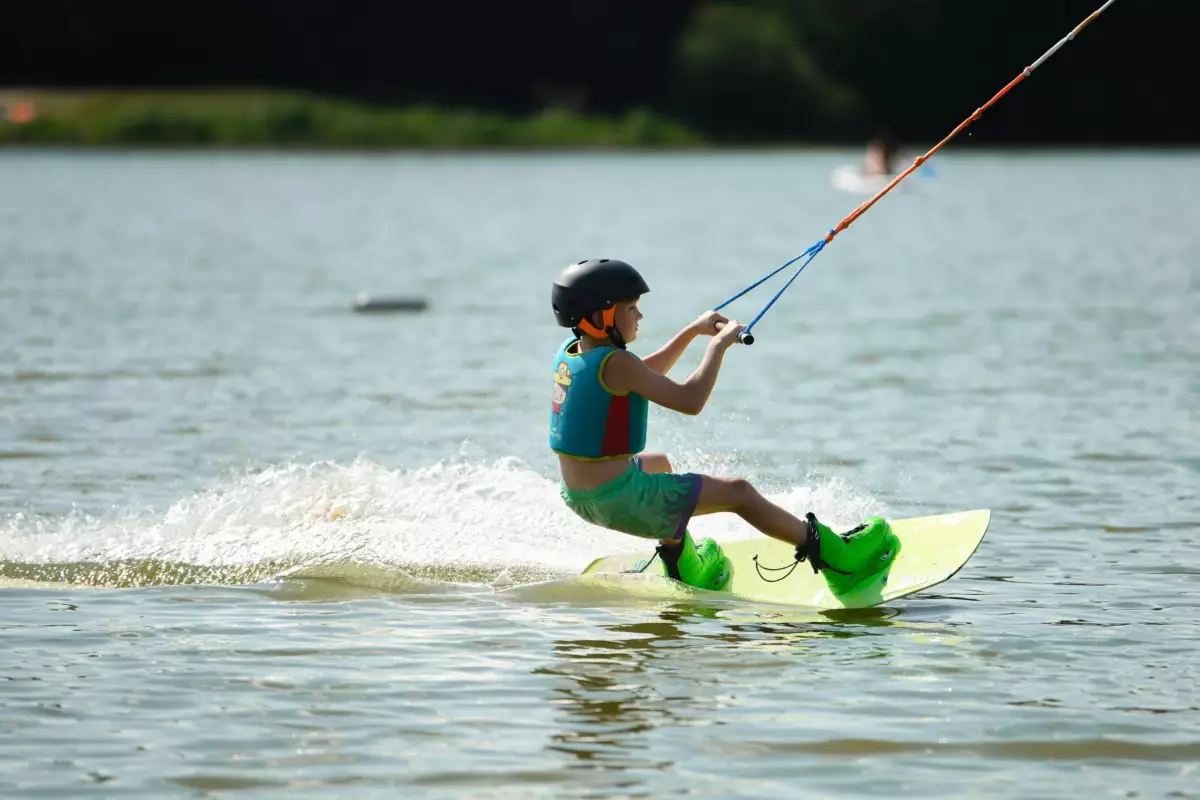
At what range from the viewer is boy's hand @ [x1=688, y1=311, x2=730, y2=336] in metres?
8.95

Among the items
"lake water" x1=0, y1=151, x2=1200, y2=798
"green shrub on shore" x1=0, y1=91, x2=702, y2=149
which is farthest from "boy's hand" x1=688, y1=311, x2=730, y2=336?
"green shrub on shore" x1=0, y1=91, x2=702, y2=149

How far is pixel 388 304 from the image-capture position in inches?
969

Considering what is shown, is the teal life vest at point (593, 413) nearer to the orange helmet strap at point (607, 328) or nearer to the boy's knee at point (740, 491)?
the orange helmet strap at point (607, 328)

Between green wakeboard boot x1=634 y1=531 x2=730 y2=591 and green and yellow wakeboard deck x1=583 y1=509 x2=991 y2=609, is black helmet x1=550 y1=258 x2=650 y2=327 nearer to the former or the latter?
green wakeboard boot x1=634 y1=531 x2=730 y2=591

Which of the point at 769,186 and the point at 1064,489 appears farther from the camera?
the point at 769,186

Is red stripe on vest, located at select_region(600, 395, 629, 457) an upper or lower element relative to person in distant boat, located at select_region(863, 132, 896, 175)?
lower

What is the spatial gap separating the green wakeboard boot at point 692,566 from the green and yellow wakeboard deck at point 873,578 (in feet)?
0.22

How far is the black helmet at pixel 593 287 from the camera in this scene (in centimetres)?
870

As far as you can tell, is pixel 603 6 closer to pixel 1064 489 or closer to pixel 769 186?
pixel 769 186

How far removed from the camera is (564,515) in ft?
35.6

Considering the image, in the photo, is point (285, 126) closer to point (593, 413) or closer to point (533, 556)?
point (533, 556)

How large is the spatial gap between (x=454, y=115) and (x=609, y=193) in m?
30.1

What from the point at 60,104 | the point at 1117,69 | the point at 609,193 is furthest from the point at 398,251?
the point at 1117,69

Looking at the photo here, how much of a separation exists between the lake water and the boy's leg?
42 centimetres
